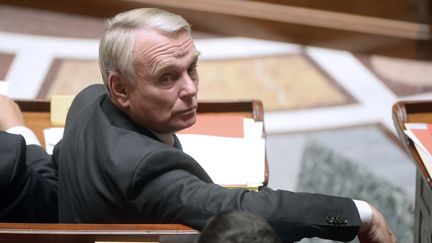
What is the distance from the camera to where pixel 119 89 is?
1751mm

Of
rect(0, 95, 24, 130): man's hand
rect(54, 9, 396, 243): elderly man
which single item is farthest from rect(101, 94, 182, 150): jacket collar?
rect(0, 95, 24, 130): man's hand

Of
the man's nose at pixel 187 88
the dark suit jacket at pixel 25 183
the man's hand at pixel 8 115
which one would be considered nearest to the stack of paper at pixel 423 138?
the man's nose at pixel 187 88

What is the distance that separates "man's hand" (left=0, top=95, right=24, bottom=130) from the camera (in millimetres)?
2092

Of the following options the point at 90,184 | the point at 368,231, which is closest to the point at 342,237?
the point at 368,231

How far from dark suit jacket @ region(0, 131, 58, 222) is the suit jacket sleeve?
0.92ft

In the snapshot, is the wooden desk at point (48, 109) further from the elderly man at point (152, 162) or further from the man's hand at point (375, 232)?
the man's hand at point (375, 232)

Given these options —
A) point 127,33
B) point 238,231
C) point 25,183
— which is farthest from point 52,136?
point 238,231

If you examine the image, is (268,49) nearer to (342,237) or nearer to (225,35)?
(225,35)

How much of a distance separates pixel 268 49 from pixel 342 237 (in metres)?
2.58

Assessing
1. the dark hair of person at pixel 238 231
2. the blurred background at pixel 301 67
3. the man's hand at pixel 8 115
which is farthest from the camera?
the blurred background at pixel 301 67

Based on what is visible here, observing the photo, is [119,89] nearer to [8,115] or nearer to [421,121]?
[8,115]

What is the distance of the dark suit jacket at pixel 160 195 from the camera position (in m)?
1.58

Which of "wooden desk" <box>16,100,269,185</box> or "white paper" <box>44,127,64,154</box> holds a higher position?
"wooden desk" <box>16,100,269,185</box>

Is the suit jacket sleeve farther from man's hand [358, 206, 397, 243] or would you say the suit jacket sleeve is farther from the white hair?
the white hair
